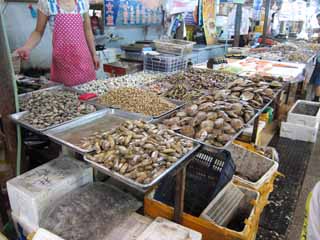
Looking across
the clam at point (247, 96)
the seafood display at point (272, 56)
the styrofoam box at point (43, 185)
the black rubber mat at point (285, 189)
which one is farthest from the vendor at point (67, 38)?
the seafood display at point (272, 56)

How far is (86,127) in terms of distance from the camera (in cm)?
164

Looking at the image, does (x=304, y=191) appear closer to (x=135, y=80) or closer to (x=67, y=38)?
(x=135, y=80)

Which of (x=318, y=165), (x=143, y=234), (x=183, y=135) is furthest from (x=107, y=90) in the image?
(x=318, y=165)

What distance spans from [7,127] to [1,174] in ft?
1.93

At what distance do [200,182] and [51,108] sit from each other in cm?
103

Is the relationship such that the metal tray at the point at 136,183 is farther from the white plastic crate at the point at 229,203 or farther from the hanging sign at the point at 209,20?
the hanging sign at the point at 209,20

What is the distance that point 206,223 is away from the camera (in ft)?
4.78

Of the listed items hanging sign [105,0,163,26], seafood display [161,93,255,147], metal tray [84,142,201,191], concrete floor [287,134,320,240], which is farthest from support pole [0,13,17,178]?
hanging sign [105,0,163,26]

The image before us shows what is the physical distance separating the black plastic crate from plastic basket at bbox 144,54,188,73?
4.19 feet

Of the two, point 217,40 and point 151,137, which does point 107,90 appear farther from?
point 217,40

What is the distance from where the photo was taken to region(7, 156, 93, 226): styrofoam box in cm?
141

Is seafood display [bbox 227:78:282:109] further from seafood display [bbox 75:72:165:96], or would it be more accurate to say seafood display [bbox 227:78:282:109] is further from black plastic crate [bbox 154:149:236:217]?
seafood display [bbox 75:72:165:96]

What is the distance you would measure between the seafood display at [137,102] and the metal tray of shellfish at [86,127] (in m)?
0.06

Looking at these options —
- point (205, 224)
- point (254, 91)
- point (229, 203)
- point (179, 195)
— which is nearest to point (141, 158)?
point (179, 195)
